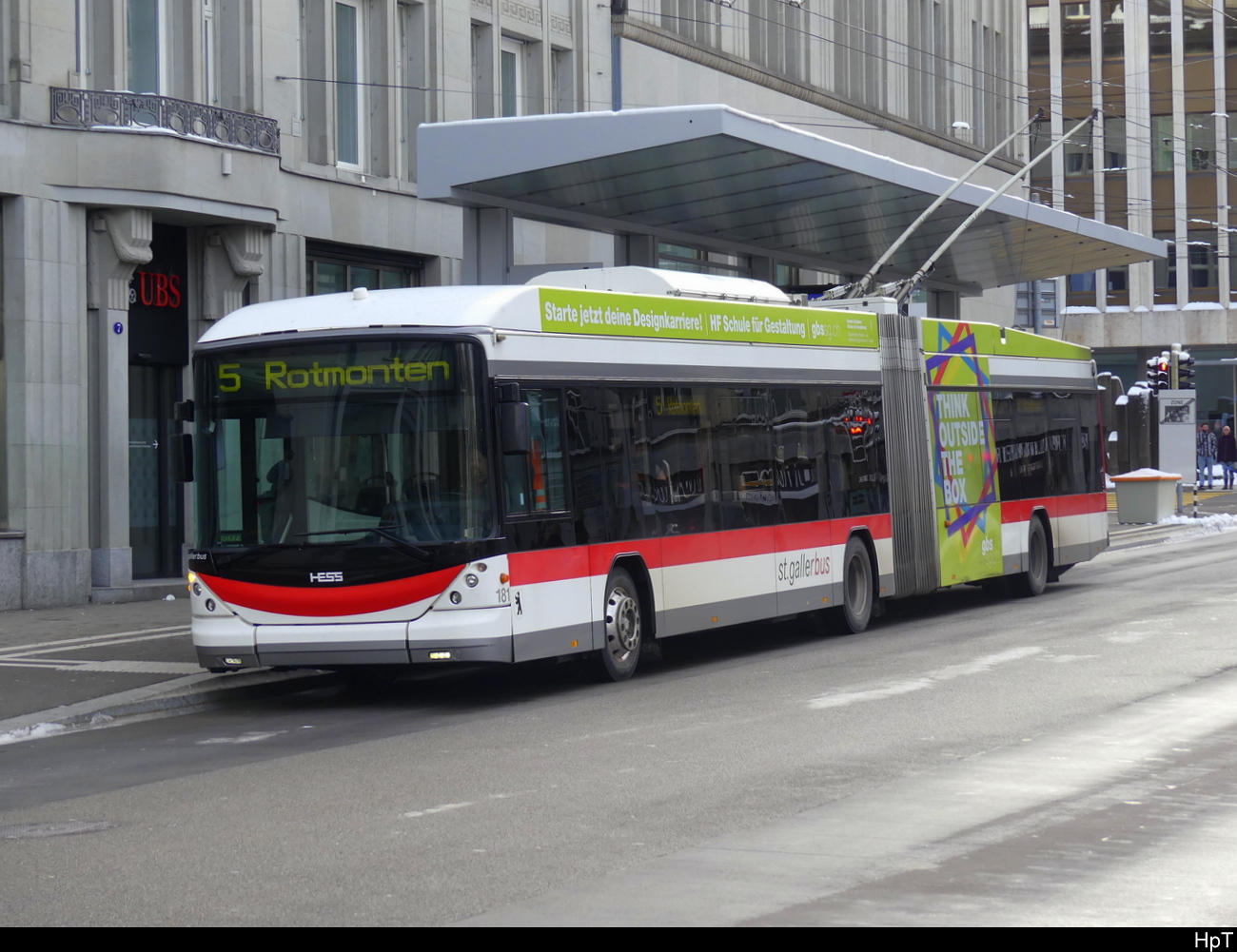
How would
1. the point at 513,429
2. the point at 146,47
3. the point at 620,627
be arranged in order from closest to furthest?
the point at 513,429 < the point at 620,627 < the point at 146,47

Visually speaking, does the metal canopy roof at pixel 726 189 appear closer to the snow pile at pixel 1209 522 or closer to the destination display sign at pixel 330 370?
the snow pile at pixel 1209 522

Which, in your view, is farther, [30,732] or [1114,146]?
[1114,146]

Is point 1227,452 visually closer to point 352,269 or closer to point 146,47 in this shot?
point 352,269

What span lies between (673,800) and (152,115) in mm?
14853

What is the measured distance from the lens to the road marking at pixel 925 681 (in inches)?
459

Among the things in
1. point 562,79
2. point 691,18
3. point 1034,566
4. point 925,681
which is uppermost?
point 691,18

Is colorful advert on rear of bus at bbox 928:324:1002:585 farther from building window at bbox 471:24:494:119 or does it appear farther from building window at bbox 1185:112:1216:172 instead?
building window at bbox 1185:112:1216:172

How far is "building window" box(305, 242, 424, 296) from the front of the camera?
79.2ft

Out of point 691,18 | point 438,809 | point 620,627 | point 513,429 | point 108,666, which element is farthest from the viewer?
point 691,18

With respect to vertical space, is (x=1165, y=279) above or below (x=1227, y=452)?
above

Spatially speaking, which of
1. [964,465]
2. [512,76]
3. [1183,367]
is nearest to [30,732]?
[964,465]

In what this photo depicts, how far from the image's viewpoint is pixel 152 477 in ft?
72.9

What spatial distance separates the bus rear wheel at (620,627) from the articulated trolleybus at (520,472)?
23mm

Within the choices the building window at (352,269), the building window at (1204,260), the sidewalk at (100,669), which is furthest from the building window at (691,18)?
the building window at (1204,260)
